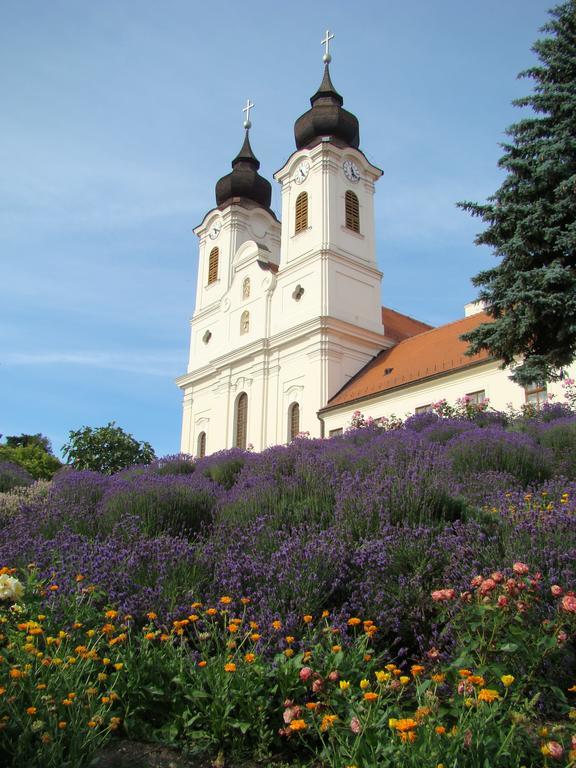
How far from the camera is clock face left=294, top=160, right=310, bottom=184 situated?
1320 inches

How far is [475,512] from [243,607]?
212cm

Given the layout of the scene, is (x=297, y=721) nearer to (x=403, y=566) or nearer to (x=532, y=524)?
(x=403, y=566)

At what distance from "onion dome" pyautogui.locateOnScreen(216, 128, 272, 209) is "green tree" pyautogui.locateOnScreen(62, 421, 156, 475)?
53.8ft

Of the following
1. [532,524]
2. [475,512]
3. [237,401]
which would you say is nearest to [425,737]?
[532,524]

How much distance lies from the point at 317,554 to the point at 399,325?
3277 centimetres

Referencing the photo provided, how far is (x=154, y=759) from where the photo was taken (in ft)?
10.1

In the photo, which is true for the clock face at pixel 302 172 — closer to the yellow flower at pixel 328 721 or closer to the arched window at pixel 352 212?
the arched window at pixel 352 212

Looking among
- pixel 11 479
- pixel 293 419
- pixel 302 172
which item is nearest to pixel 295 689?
pixel 11 479

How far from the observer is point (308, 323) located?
30281 millimetres

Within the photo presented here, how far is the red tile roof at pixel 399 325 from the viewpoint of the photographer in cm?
3400

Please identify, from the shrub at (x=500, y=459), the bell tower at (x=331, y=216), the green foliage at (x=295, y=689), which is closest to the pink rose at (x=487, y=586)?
the green foliage at (x=295, y=689)

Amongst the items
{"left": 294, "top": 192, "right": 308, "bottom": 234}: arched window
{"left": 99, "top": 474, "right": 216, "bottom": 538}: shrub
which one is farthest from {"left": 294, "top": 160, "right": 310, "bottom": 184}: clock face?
{"left": 99, "top": 474, "right": 216, "bottom": 538}: shrub

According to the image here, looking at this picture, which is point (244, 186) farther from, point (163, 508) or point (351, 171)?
point (163, 508)

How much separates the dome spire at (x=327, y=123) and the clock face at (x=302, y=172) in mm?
917
